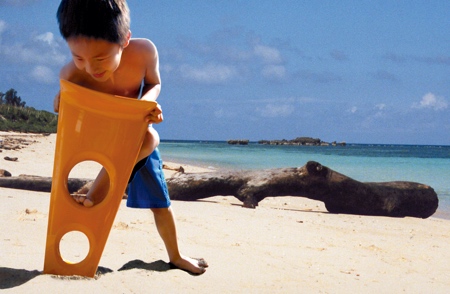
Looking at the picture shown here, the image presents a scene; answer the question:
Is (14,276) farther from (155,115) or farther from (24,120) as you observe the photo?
(24,120)

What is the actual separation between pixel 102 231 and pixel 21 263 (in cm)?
53

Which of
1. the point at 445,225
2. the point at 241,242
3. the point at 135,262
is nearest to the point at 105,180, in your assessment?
the point at 135,262

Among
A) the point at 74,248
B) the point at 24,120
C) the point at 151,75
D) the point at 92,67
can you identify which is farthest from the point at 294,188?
the point at 24,120

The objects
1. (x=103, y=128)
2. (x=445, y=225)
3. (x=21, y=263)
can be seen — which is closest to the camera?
(x=103, y=128)

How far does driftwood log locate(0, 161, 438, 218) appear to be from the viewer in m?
6.42

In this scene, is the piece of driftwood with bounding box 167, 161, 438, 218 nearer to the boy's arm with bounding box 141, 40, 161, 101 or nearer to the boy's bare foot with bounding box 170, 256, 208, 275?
the boy's bare foot with bounding box 170, 256, 208, 275

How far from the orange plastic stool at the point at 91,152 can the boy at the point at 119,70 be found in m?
0.09

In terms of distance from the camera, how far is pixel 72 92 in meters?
2.43

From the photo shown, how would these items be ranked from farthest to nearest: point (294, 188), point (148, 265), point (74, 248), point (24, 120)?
1. point (24, 120)
2. point (294, 188)
3. point (74, 248)
4. point (148, 265)

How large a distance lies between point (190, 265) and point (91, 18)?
1.51 meters

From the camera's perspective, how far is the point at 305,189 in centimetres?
646

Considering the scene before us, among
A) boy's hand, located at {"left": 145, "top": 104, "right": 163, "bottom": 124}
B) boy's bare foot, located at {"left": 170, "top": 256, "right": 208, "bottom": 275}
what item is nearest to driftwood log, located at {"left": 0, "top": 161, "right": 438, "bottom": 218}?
boy's bare foot, located at {"left": 170, "top": 256, "right": 208, "bottom": 275}

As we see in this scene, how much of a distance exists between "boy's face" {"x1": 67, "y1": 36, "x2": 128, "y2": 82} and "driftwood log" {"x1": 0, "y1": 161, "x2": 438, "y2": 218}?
4.07 m

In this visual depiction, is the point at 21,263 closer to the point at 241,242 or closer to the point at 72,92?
the point at 72,92
